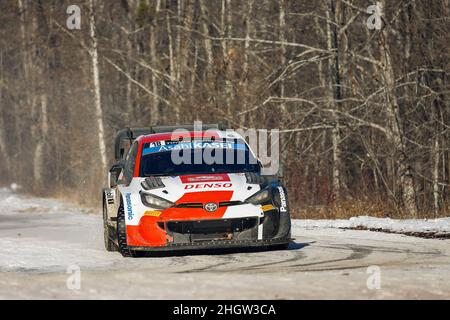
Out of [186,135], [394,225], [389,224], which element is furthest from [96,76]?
[186,135]

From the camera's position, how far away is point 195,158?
14656 millimetres

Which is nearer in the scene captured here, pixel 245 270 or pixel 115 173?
pixel 245 270

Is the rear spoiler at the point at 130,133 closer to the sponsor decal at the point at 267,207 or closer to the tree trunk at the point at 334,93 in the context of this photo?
the sponsor decal at the point at 267,207

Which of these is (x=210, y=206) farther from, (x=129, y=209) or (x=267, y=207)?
(x=129, y=209)

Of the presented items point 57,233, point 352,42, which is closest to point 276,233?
point 57,233

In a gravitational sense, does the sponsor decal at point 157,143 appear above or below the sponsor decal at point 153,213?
above

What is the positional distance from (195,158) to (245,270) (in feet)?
12.0

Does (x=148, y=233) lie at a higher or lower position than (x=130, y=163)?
lower

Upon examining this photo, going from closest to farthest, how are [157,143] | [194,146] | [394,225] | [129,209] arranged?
[129,209]
[194,146]
[157,143]
[394,225]

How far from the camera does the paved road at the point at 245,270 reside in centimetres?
908

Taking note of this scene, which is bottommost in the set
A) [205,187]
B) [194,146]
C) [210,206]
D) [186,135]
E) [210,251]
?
[210,251]

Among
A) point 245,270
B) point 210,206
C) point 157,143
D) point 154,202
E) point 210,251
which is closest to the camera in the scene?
point 245,270

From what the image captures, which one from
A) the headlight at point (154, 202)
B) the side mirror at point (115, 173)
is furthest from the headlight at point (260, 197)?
the side mirror at point (115, 173)

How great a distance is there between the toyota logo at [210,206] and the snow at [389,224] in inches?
174
